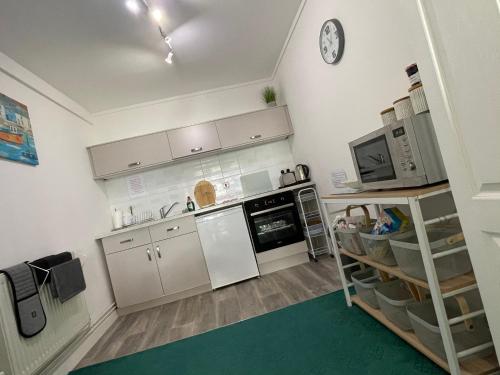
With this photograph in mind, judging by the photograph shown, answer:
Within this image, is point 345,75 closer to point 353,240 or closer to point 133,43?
point 353,240

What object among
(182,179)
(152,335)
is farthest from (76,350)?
(182,179)

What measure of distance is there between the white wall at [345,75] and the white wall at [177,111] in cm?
60

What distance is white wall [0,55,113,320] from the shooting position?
2.05 meters

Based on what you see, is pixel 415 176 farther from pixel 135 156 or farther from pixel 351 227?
pixel 135 156

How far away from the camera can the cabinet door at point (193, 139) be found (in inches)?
144

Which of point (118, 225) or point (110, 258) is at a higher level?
point (118, 225)

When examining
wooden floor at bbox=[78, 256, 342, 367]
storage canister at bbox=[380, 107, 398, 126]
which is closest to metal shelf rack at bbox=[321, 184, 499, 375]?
storage canister at bbox=[380, 107, 398, 126]

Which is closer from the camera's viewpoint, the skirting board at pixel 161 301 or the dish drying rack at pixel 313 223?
the skirting board at pixel 161 301

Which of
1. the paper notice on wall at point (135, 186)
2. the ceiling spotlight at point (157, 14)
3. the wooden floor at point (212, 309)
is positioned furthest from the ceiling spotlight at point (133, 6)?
the wooden floor at point (212, 309)

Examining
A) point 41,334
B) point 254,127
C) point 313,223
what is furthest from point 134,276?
point 254,127

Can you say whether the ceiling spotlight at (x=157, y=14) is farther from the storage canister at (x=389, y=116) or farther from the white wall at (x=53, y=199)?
the storage canister at (x=389, y=116)

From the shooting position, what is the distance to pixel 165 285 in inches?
126

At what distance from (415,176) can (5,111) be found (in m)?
2.69

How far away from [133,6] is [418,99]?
76.9 inches
